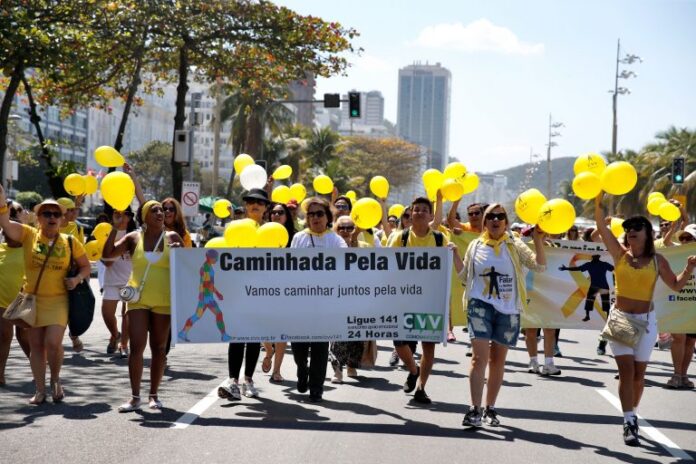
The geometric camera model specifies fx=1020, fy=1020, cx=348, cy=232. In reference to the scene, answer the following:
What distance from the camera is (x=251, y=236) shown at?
912 cm

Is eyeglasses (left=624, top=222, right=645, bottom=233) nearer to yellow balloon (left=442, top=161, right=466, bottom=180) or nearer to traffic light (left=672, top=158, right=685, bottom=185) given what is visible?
yellow balloon (left=442, top=161, right=466, bottom=180)

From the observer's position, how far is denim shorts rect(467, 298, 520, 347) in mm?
8086

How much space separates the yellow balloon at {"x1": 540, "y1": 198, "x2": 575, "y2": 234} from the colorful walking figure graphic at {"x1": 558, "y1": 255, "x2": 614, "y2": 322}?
4573 mm

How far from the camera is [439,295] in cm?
907

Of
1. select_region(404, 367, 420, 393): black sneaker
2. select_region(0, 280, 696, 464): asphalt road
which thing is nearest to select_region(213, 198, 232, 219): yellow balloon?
select_region(0, 280, 696, 464): asphalt road

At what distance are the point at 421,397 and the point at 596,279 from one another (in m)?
4.47

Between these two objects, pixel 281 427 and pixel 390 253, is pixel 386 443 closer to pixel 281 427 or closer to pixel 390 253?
pixel 281 427

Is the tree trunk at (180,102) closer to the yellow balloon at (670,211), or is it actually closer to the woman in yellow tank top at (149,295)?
the yellow balloon at (670,211)

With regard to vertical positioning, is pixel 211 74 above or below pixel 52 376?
above

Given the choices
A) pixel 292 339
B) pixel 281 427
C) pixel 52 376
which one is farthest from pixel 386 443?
pixel 52 376

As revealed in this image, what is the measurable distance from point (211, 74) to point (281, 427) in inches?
683

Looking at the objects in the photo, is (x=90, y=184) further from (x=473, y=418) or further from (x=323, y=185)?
(x=473, y=418)

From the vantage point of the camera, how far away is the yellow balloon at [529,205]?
8648 mm

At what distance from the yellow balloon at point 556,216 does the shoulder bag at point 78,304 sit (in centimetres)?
394
